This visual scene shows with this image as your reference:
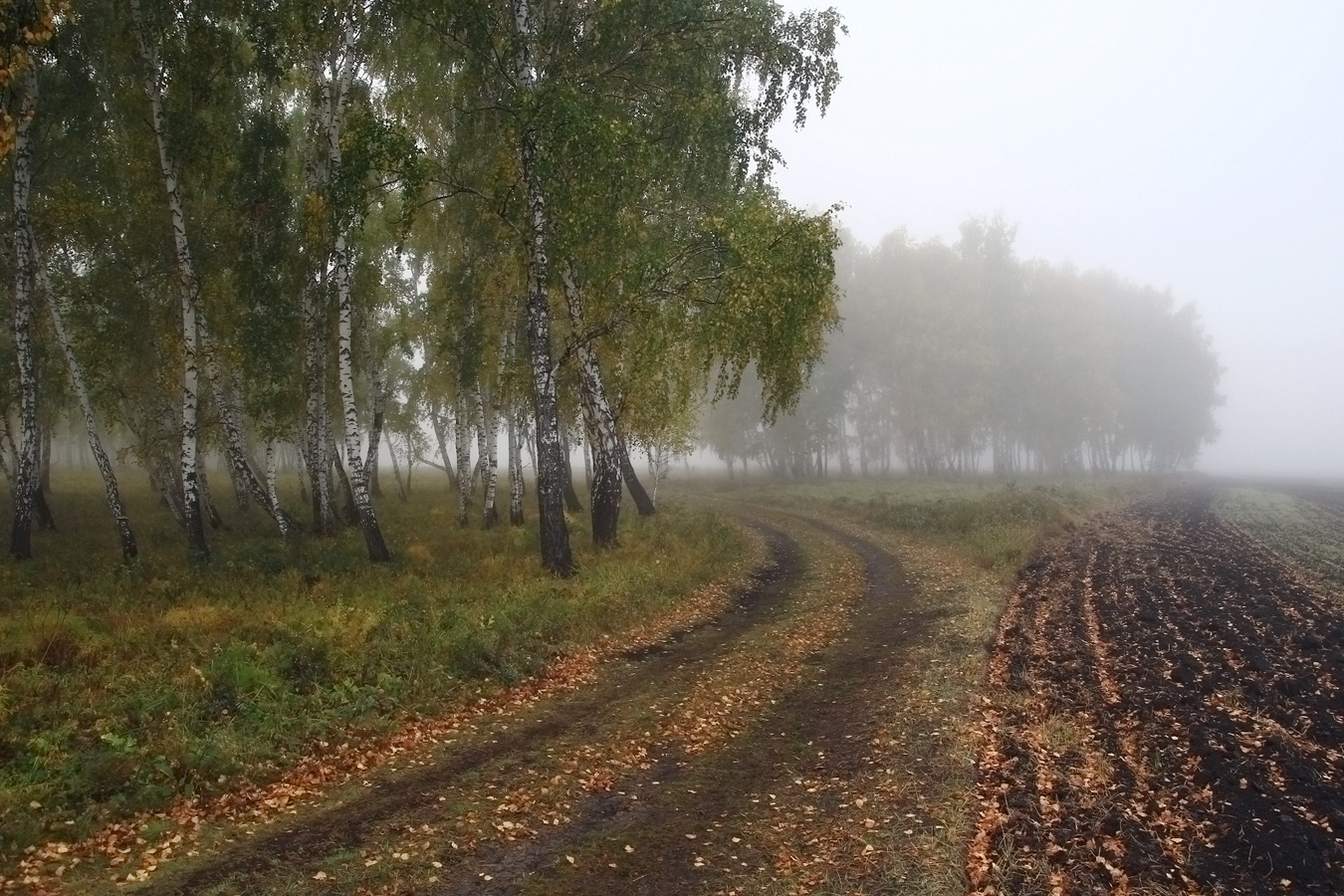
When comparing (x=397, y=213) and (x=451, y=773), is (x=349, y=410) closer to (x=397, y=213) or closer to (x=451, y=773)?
(x=397, y=213)

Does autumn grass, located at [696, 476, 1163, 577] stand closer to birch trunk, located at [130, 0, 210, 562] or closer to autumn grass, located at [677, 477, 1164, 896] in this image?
autumn grass, located at [677, 477, 1164, 896]

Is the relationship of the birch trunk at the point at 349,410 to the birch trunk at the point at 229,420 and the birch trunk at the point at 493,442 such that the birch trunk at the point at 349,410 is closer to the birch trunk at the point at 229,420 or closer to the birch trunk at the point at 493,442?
the birch trunk at the point at 229,420

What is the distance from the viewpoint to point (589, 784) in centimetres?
871

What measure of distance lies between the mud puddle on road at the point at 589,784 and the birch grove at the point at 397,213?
608cm

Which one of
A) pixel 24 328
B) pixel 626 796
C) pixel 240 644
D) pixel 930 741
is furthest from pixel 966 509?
pixel 24 328

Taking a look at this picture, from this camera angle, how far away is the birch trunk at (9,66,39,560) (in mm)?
15312

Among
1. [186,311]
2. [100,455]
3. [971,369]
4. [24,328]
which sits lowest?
[100,455]

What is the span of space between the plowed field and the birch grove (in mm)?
8276

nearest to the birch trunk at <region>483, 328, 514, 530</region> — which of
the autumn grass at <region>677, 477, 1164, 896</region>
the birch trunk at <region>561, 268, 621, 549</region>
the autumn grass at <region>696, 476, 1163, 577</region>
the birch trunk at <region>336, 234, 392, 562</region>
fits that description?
the birch trunk at <region>561, 268, 621, 549</region>

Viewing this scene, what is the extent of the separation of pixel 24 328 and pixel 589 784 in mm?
15488

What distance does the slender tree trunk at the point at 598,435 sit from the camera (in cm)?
2012

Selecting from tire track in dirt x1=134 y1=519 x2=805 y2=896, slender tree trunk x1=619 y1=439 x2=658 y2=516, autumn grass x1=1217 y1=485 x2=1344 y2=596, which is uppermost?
slender tree trunk x1=619 y1=439 x2=658 y2=516

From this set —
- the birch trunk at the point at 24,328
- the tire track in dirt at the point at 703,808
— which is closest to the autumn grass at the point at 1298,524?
the tire track in dirt at the point at 703,808

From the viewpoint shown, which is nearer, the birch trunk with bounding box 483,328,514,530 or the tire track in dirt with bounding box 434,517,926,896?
the tire track in dirt with bounding box 434,517,926,896
